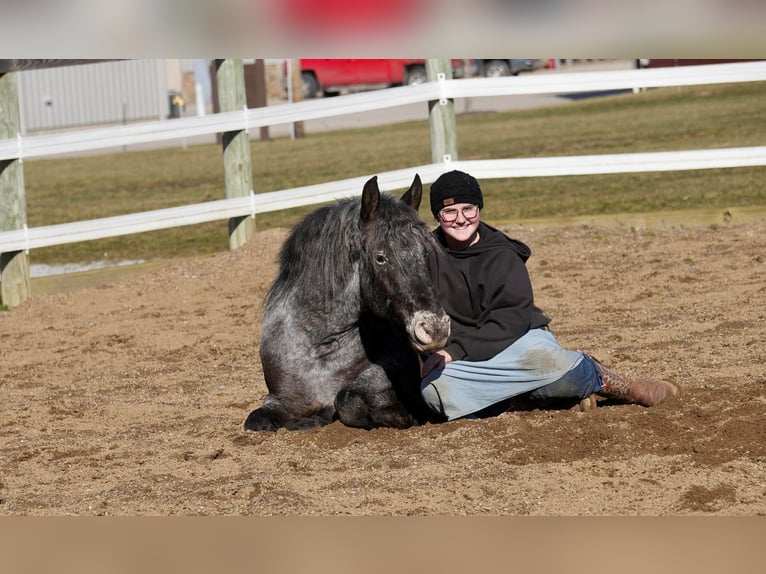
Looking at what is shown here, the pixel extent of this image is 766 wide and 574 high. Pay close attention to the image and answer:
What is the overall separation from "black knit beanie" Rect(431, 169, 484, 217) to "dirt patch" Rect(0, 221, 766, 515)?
932 mm

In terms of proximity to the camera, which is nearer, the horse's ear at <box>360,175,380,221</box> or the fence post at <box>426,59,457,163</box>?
the horse's ear at <box>360,175,380,221</box>

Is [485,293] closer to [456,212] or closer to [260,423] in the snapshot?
[456,212]

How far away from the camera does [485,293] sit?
176 inches

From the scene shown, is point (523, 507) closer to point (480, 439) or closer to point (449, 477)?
point (449, 477)

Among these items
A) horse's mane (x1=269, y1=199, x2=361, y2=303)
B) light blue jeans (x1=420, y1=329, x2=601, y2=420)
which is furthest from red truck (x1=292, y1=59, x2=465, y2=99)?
light blue jeans (x1=420, y1=329, x2=601, y2=420)

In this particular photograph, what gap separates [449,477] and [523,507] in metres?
0.50

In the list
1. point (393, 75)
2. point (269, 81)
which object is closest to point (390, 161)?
point (393, 75)

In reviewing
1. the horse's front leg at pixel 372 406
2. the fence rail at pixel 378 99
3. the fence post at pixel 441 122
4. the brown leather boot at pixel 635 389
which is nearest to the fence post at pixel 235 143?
the fence rail at pixel 378 99

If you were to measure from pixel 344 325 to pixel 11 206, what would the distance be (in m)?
5.10

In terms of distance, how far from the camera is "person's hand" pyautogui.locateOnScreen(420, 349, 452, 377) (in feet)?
14.8

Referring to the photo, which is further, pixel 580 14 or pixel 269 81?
pixel 269 81

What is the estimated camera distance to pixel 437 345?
13.3 ft

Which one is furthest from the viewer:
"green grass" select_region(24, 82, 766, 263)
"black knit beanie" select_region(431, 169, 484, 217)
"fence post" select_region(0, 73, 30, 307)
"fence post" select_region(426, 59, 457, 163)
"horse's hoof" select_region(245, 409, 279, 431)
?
"green grass" select_region(24, 82, 766, 263)

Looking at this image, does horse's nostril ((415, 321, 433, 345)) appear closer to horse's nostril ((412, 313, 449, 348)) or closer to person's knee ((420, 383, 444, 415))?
horse's nostril ((412, 313, 449, 348))
